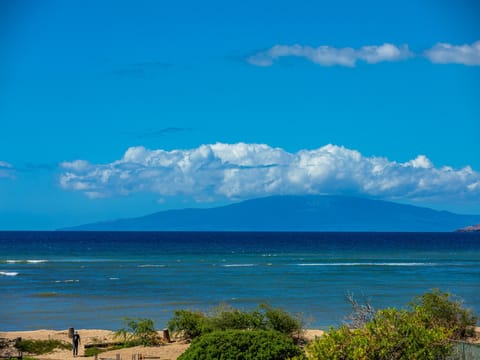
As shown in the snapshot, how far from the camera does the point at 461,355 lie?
18016 millimetres

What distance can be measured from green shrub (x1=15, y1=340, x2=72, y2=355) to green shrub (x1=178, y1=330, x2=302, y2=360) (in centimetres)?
989

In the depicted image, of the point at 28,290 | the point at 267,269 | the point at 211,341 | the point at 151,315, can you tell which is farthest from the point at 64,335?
the point at 267,269

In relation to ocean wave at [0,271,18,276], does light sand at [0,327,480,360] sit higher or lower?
lower

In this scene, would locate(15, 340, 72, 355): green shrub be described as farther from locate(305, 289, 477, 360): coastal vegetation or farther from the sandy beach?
locate(305, 289, 477, 360): coastal vegetation

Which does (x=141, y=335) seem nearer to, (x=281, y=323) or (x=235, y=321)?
(x=235, y=321)

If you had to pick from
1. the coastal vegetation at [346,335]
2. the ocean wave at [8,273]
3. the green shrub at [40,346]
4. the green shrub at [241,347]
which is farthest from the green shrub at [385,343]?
the ocean wave at [8,273]

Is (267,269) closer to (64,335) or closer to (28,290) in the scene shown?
(28,290)

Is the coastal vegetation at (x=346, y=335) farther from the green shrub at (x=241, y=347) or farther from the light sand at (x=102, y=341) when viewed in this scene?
the light sand at (x=102, y=341)

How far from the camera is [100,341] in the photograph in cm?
3006

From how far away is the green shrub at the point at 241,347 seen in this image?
65.8ft

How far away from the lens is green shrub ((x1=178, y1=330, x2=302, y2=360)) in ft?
65.8

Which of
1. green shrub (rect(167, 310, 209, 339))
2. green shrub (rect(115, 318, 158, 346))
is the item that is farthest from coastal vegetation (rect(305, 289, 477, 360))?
green shrub (rect(115, 318, 158, 346))

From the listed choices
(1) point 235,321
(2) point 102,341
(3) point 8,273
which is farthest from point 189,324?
(3) point 8,273

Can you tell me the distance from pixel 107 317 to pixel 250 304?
27.4 ft
